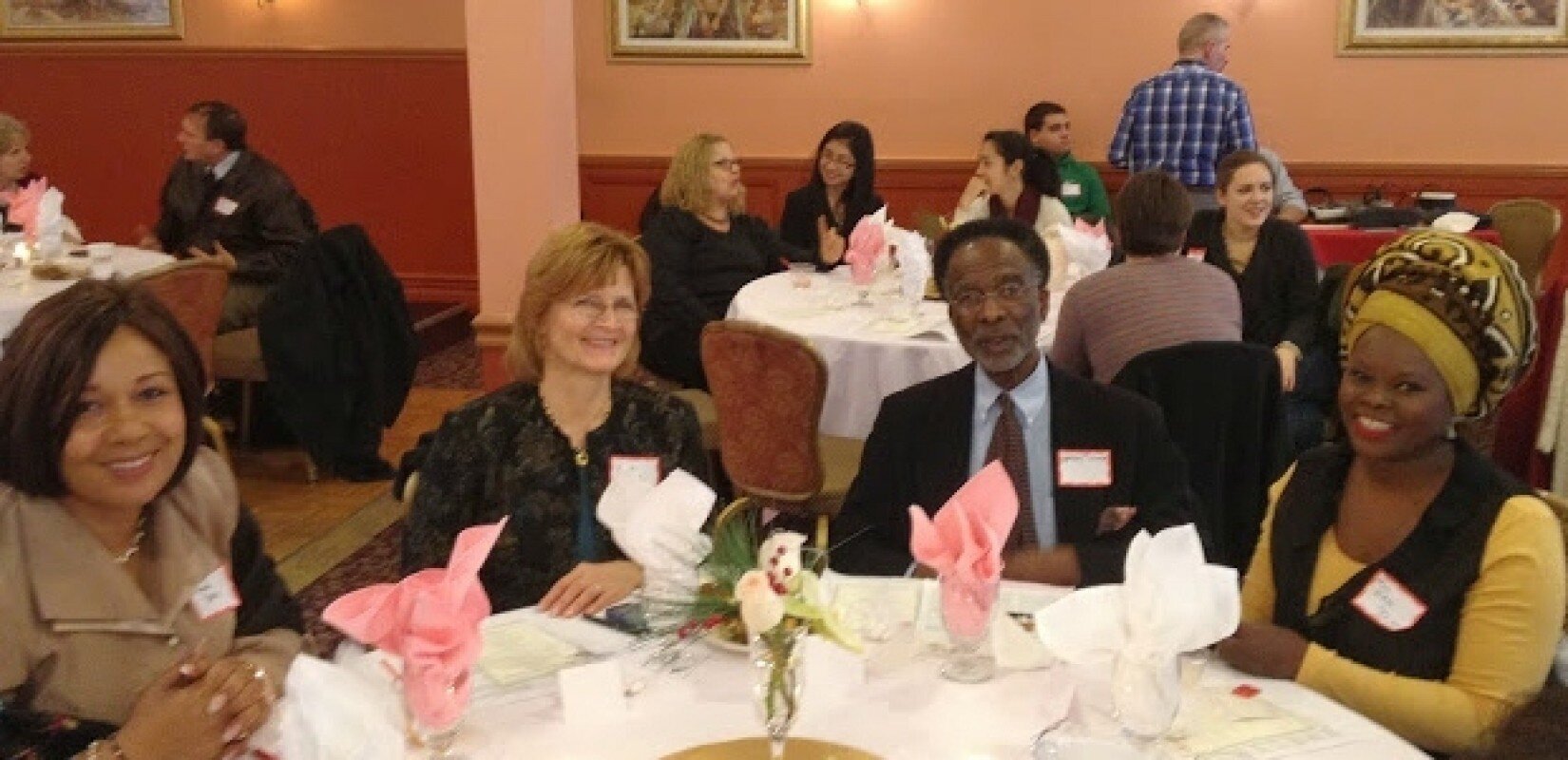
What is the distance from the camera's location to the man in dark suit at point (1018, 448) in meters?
2.71

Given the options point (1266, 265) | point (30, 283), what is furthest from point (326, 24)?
point (1266, 265)

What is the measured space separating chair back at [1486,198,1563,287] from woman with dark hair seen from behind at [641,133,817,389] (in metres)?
3.52

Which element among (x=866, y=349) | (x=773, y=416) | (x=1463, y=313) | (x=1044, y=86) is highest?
(x=1044, y=86)

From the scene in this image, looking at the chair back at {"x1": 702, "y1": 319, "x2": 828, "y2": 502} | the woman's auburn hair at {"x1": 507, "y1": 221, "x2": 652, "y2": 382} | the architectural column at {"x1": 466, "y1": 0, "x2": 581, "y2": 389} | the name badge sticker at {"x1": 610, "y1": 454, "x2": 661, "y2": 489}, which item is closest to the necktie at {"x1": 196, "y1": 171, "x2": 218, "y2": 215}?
the architectural column at {"x1": 466, "y1": 0, "x2": 581, "y2": 389}

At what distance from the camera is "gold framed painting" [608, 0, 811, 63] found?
890cm

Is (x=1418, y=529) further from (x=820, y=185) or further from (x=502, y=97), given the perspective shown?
(x=820, y=185)

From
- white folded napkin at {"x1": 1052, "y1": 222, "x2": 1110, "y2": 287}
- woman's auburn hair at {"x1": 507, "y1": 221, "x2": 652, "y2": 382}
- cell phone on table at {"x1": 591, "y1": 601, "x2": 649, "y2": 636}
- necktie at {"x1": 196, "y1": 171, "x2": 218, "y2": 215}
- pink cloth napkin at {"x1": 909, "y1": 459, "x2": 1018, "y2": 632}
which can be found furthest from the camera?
necktie at {"x1": 196, "y1": 171, "x2": 218, "y2": 215}

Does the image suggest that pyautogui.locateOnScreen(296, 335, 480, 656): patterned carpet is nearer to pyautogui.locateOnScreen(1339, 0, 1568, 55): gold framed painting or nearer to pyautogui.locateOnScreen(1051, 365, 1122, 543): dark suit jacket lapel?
pyautogui.locateOnScreen(1051, 365, 1122, 543): dark suit jacket lapel

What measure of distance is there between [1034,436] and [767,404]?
1521mm

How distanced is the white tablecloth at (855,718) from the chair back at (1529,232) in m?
5.64

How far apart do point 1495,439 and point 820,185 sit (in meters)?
3.11

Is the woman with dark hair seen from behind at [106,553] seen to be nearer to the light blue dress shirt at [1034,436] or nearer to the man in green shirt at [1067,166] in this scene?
the light blue dress shirt at [1034,436]

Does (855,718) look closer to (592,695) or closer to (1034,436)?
(592,695)

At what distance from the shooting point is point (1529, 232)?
22.8ft
